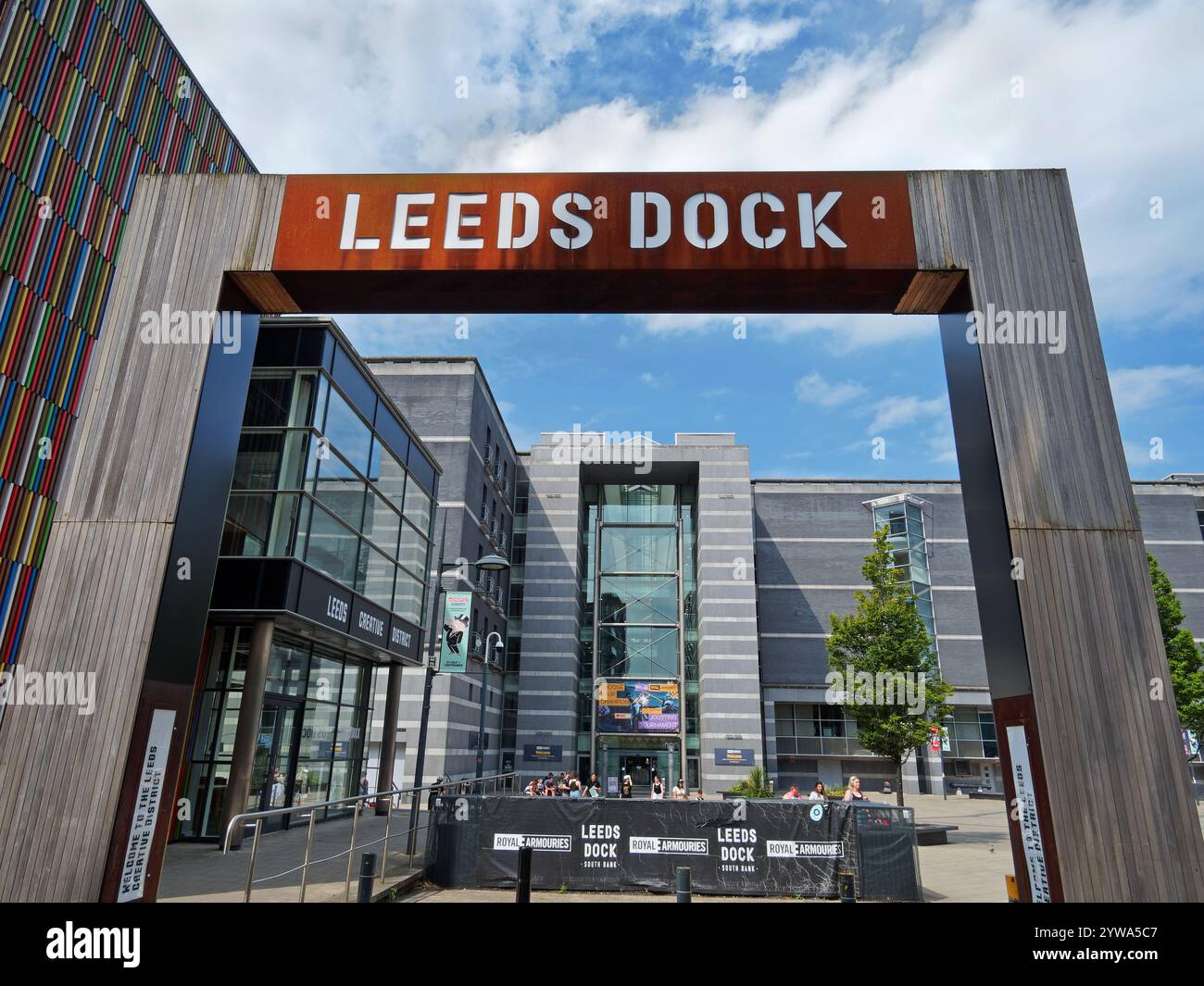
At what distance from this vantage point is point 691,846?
1255cm

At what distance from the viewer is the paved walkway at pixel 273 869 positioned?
1034 centimetres

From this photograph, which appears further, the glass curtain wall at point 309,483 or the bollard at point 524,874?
the glass curtain wall at point 309,483

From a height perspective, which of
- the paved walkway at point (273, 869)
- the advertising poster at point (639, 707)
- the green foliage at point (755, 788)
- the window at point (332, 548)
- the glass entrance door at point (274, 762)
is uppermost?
the window at point (332, 548)

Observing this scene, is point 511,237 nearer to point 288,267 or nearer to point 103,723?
point 288,267

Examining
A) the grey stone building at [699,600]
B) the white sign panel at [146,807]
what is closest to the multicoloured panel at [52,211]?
the grey stone building at [699,600]

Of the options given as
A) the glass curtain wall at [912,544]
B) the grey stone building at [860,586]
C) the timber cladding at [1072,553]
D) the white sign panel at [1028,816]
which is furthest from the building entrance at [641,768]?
the timber cladding at [1072,553]

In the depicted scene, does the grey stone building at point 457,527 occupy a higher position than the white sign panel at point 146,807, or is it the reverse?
the grey stone building at point 457,527

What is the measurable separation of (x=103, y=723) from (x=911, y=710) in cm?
2337

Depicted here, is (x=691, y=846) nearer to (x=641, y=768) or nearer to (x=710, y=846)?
(x=710, y=846)

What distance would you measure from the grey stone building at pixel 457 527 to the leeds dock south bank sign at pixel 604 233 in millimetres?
25287

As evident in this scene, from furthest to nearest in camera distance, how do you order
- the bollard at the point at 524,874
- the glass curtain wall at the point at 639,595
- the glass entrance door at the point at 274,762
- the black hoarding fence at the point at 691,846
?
the glass curtain wall at the point at 639,595 → the glass entrance door at the point at 274,762 → the black hoarding fence at the point at 691,846 → the bollard at the point at 524,874

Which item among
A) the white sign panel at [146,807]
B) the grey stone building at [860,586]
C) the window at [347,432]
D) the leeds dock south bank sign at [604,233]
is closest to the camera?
the white sign panel at [146,807]

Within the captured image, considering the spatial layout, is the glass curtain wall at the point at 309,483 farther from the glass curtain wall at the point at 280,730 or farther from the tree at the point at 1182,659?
the tree at the point at 1182,659
